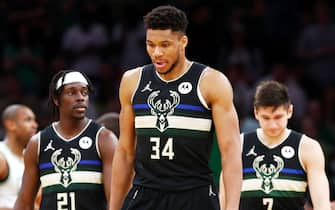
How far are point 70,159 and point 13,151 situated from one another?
7.03ft

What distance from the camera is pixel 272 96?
812 centimetres

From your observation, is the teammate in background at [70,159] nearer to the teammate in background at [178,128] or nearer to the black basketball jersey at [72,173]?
the black basketball jersey at [72,173]

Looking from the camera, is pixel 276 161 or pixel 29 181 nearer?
pixel 29 181

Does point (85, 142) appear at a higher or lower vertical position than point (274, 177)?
higher

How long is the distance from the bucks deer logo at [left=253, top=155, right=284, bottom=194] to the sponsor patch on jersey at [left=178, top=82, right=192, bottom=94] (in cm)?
154

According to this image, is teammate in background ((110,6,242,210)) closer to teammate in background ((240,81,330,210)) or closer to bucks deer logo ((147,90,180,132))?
bucks deer logo ((147,90,180,132))

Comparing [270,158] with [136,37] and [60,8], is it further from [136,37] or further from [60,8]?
[60,8]

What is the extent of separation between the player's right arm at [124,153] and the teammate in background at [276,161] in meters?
1.37

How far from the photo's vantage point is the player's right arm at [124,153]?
7.07 metres

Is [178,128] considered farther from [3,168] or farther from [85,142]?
[3,168]

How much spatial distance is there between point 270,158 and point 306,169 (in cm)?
32

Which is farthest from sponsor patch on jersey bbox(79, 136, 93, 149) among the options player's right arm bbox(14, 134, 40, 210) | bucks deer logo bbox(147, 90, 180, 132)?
bucks deer logo bbox(147, 90, 180, 132)

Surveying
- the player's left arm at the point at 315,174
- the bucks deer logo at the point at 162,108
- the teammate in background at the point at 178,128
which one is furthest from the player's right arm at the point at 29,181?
the player's left arm at the point at 315,174

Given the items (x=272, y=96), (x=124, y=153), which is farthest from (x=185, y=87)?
(x=272, y=96)
